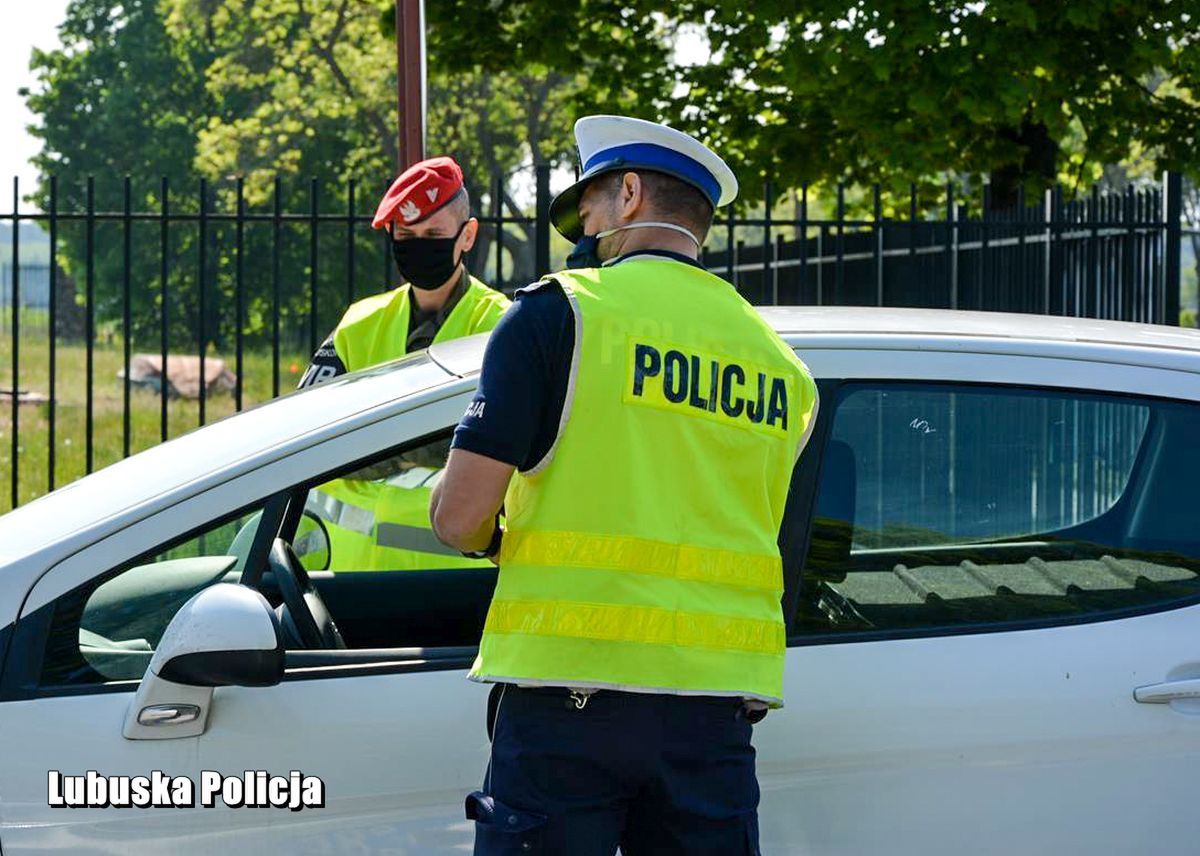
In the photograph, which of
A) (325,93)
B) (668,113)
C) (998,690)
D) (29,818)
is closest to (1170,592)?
(998,690)

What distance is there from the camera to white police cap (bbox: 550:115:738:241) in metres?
2.37

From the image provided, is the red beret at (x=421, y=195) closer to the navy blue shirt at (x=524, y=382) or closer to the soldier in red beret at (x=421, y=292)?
the soldier in red beret at (x=421, y=292)

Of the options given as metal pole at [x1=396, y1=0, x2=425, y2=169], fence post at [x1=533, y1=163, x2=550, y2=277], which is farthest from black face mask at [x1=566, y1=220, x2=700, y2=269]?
fence post at [x1=533, y1=163, x2=550, y2=277]

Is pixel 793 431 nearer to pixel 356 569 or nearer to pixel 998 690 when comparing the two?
pixel 998 690

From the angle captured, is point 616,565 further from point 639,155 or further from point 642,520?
point 639,155

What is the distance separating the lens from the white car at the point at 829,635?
8.36 ft

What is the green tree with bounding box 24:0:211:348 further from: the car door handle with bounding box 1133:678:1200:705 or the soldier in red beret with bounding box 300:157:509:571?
the car door handle with bounding box 1133:678:1200:705

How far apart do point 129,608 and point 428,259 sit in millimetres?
1879

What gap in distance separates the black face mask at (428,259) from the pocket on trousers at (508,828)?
7.82 feet

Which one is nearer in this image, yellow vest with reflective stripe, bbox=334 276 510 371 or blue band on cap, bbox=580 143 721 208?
blue band on cap, bbox=580 143 721 208

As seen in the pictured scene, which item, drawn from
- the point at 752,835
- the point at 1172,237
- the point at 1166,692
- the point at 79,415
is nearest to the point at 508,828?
the point at 752,835

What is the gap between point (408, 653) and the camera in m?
2.69

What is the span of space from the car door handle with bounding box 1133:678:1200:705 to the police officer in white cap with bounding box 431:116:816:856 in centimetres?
71

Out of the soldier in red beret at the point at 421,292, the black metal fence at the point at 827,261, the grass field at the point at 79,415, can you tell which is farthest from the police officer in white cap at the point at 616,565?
the grass field at the point at 79,415
